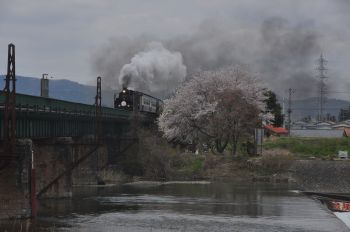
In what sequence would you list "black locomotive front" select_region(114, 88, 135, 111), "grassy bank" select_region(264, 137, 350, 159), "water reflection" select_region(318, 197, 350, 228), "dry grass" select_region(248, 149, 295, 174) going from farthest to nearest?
1. "grassy bank" select_region(264, 137, 350, 159)
2. "black locomotive front" select_region(114, 88, 135, 111)
3. "dry grass" select_region(248, 149, 295, 174)
4. "water reflection" select_region(318, 197, 350, 228)

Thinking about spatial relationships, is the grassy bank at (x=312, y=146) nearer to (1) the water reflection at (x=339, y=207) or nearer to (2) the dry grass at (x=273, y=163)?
(2) the dry grass at (x=273, y=163)

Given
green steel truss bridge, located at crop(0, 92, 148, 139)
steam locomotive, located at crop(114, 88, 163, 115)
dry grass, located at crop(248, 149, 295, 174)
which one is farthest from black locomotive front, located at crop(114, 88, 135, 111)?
dry grass, located at crop(248, 149, 295, 174)

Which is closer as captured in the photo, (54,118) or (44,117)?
(44,117)

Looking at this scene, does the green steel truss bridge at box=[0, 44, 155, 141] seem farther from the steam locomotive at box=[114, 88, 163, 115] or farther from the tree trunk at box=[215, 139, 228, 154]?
the tree trunk at box=[215, 139, 228, 154]

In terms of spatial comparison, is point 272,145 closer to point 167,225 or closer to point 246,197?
point 246,197

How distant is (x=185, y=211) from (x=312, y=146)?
184 ft

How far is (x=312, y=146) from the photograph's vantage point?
104 m

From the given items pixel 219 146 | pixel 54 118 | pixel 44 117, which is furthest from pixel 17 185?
pixel 219 146

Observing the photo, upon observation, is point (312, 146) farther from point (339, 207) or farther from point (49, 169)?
point (49, 169)

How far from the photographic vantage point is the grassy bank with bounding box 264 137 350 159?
101 m

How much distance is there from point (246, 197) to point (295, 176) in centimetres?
2203

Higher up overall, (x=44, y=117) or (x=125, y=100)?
(x=125, y=100)

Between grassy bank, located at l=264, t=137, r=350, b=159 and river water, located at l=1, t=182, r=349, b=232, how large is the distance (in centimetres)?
2851

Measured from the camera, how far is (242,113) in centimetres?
9338
